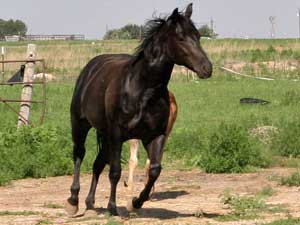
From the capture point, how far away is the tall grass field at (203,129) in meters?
15.4

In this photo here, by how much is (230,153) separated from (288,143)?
2.01 m

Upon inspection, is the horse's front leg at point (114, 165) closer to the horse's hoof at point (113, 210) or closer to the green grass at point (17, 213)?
the horse's hoof at point (113, 210)

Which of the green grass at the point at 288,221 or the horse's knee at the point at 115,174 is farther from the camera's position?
the horse's knee at the point at 115,174

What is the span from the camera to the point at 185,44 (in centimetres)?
882

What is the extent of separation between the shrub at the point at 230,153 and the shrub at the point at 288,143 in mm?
1327

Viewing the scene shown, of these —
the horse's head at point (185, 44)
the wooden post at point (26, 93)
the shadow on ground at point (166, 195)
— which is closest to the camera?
the horse's head at point (185, 44)

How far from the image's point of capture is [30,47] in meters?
18.2

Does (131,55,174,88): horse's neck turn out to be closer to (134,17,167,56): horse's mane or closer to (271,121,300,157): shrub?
(134,17,167,56): horse's mane

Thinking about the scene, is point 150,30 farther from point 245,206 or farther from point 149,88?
point 245,206

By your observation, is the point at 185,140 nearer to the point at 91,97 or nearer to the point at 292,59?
the point at 91,97

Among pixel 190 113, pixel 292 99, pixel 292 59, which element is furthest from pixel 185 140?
pixel 292 59

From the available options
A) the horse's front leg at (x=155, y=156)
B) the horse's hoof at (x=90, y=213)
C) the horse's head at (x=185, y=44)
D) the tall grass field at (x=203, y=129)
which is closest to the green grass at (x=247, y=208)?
the horse's front leg at (x=155, y=156)

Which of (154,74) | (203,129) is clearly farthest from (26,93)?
(154,74)

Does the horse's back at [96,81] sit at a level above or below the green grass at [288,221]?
above
